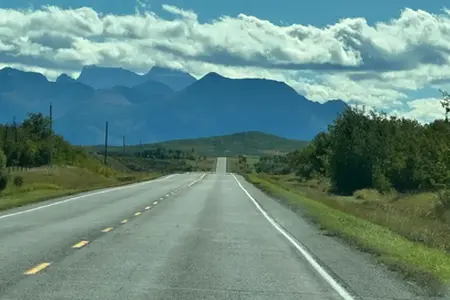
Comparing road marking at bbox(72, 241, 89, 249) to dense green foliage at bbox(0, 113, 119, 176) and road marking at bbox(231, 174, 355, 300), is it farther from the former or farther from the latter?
dense green foliage at bbox(0, 113, 119, 176)

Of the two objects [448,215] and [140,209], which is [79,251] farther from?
[448,215]

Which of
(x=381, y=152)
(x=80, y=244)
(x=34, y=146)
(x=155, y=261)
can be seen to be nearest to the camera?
(x=155, y=261)

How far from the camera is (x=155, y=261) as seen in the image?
553 inches

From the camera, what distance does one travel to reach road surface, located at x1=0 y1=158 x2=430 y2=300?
10.8 meters

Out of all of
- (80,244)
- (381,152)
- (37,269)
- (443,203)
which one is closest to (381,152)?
(381,152)

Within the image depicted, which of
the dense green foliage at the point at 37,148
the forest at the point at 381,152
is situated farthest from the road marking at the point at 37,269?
the dense green foliage at the point at 37,148

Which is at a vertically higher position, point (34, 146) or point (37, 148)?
point (34, 146)

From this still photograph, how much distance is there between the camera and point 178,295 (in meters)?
10.5

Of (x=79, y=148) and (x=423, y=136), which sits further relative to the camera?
(x=79, y=148)

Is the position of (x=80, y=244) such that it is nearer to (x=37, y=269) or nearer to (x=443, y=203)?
(x=37, y=269)

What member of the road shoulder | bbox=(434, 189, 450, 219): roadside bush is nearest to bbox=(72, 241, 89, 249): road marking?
the road shoulder

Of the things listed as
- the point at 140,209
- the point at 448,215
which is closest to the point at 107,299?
the point at 140,209

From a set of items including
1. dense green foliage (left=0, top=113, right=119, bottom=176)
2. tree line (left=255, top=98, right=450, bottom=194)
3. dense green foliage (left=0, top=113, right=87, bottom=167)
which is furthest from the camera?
dense green foliage (left=0, top=113, right=87, bottom=167)

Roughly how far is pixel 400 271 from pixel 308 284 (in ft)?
7.66
